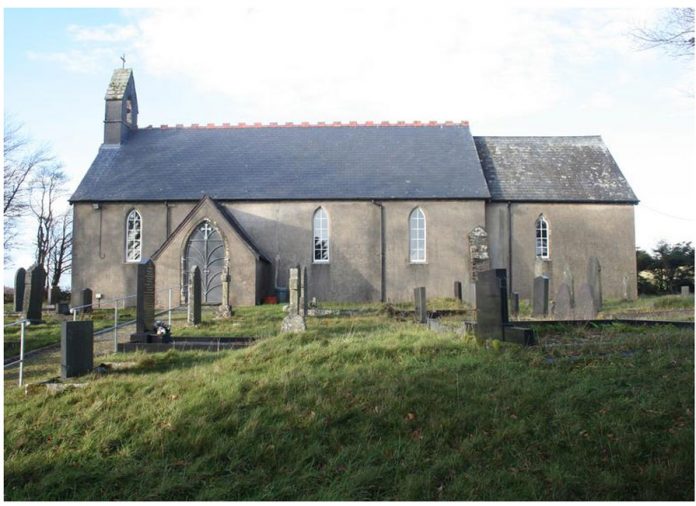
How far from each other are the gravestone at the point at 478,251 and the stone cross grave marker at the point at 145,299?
50.9 ft

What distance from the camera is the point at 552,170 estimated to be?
29.5 metres

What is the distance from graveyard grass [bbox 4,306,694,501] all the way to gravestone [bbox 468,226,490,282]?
53.5ft

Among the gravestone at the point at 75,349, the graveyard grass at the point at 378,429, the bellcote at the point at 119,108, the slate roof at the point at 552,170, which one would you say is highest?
the bellcote at the point at 119,108

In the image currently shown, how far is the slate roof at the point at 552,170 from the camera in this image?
2831 centimetres

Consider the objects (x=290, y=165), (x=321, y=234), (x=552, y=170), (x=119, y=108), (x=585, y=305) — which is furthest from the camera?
(x=119, y=108)

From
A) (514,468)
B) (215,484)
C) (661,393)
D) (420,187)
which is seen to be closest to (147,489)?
(215,484)

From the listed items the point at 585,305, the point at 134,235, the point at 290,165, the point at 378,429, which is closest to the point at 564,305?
the point at 585,305

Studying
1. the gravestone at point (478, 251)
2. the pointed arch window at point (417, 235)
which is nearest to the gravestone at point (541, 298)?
the gravestone at point (478, 251)

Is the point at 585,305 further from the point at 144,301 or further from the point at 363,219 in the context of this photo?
the point at 363,219

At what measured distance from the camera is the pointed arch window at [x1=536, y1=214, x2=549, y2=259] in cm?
2814

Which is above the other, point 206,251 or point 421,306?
point 206,251

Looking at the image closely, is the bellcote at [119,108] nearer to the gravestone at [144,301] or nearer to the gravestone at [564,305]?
the gravestone at [144,301]

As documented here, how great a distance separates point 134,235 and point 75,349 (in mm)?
18678

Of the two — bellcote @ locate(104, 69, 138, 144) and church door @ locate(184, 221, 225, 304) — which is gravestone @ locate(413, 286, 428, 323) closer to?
church door @ locate(184, 221, 225, 304)
